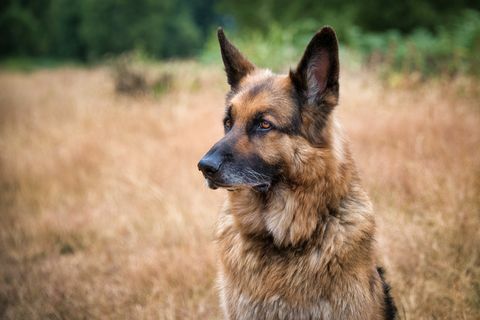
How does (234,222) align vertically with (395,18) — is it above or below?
below

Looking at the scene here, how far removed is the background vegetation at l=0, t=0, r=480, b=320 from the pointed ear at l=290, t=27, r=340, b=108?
926mm

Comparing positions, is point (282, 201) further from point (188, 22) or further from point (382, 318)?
point (188, 22)

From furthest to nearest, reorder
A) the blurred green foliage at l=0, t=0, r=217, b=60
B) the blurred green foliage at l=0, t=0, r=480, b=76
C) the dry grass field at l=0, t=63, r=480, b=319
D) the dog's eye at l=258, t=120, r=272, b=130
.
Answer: the blurred green foliage at l=0, t=0, r=217, b=60 < the blurred green foliage at l=0, t=0, r=480, b=76 < the dry grass field at l=0, t=63, r=480, b=319 < the dog's eye at l=258, t=120, r=272, b=130

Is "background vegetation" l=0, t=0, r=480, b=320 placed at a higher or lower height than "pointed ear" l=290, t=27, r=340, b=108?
lower

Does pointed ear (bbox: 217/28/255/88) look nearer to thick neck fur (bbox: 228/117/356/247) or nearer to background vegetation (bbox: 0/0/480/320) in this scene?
thick neck fur (bbox: 228/117/356/247)

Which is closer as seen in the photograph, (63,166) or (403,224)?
(403,224)

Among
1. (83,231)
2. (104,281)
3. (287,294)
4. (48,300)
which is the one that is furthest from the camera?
(83,231)

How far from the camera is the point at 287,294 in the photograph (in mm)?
2342

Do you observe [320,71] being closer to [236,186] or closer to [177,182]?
[236,186]

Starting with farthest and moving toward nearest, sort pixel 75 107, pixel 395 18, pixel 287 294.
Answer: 1. pixel 395 18
2. pixel 75 107
3. pixel 287 294

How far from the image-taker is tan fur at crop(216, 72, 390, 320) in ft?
7.60

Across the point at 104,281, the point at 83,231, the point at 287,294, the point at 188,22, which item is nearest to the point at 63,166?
the point at 83,231

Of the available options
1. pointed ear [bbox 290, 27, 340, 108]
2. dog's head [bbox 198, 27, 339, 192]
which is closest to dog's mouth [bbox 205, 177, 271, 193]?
dog's head [bbox 198, 27, 339, 192]

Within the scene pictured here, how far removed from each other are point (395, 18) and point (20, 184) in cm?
1623
